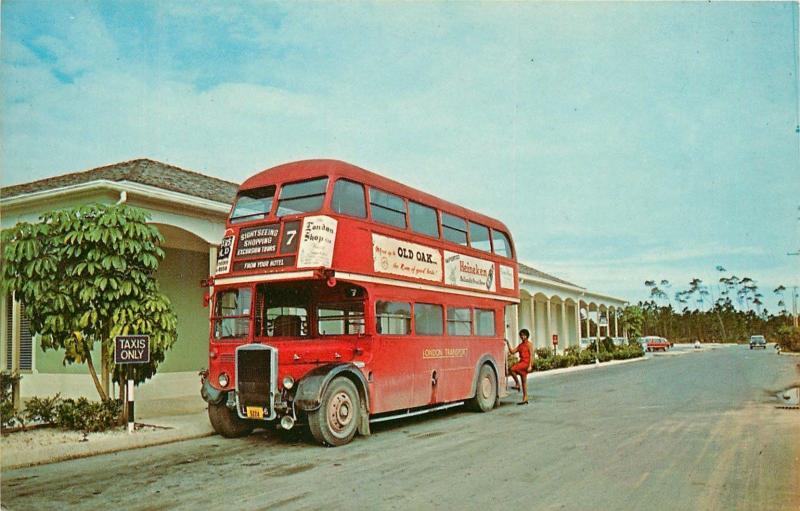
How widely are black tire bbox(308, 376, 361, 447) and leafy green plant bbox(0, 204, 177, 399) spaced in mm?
3344

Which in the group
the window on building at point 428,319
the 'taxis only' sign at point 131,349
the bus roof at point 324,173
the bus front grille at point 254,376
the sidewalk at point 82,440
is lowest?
the sidewalk at point 82,440

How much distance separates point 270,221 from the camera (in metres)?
10.4

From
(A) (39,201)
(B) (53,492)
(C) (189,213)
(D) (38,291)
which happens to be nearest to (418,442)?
(B) (53,492)

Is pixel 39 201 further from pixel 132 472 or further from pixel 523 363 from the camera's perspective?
pixel 523 363

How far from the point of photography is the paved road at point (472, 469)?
21.3 feet

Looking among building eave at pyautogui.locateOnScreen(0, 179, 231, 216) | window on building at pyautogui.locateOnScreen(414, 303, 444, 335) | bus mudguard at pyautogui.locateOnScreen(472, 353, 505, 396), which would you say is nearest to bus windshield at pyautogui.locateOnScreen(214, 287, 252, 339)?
window on building at pyautogui.locateOnScreen(414, 303, 444, 335)

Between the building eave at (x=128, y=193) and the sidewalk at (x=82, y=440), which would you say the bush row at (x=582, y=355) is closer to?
the building eave at (x=128, y=193)

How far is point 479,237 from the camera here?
14.7 m

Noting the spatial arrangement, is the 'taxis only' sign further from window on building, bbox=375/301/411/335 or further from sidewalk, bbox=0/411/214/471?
window on building, bbox=375/301/411/335

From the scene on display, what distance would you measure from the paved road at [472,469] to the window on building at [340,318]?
176 cm

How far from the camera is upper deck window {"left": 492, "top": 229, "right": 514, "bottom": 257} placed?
15.4 meters

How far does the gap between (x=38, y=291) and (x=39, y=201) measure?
175 inches

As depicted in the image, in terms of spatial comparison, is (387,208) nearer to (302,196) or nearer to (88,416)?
(302,196)

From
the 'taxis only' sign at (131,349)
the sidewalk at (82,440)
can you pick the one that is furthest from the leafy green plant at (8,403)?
the 'taxis only' sign at (131,349)
